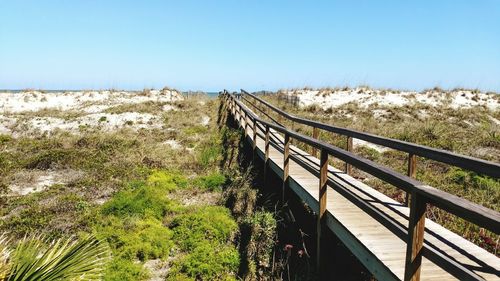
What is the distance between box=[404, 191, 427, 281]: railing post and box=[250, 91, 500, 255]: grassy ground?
9.39 feet

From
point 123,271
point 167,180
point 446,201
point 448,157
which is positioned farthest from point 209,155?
point 446,201

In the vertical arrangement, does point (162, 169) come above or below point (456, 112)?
below

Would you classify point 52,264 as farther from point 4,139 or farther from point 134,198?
point 4,139

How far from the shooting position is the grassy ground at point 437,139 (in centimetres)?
696

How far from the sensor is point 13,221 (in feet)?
24.5

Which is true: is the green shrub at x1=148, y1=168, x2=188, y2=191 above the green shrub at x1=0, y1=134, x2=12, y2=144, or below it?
below

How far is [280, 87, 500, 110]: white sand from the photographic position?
21.7 meters

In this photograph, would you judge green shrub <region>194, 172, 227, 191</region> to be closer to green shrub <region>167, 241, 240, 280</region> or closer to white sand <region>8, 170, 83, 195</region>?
green shrub <region>167, 241, 240, 280</region>

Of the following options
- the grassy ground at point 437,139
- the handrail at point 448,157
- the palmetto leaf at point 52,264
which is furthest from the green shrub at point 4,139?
the palmetto leaf at point 52,264

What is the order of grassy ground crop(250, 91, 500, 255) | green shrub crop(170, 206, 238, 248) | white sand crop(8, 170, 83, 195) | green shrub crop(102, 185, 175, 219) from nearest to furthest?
1. green shrub crop(170, 206, 238, 248)
2. grassy ground crop(250, 91, 500, 255)
3. green shrub crop(102, 185, 175, 219)
4. white sand crop(8, 170, 83, 195)

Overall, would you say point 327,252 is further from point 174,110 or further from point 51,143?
point 174,110

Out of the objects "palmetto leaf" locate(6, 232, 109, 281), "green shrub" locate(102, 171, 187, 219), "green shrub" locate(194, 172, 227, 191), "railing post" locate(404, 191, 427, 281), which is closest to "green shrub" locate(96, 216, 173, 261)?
"green shrub" locate(102, 171, 187, 219)

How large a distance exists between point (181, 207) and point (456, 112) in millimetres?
15430

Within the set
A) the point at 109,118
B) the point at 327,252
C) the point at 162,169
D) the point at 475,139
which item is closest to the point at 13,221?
the point at 162,169
